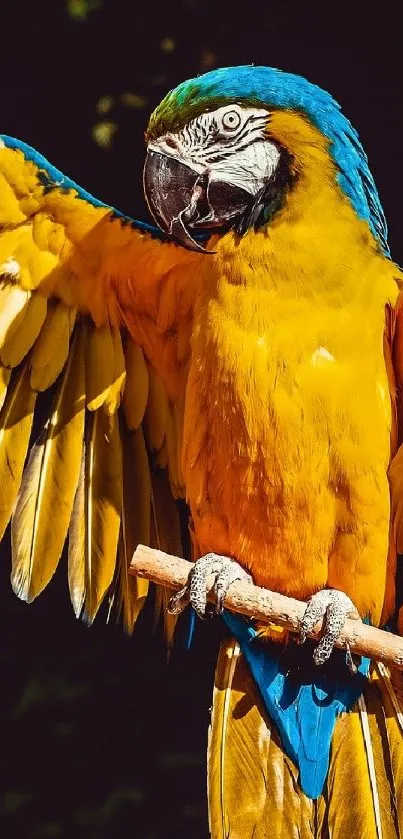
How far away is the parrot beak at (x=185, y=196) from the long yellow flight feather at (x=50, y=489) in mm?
420

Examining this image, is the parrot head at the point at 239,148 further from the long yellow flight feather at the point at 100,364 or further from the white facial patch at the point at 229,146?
the long yellow flight feather at the point at 100,364

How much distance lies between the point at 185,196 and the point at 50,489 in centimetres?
66

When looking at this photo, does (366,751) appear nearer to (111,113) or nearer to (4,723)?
(4,723)

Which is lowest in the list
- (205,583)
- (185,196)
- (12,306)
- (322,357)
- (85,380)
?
(205,583)

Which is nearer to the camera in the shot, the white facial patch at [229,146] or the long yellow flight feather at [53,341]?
the white facial patch at [229,146]

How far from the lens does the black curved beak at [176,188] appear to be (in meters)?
1.92

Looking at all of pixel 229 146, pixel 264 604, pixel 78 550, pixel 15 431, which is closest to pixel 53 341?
pixel 15 431

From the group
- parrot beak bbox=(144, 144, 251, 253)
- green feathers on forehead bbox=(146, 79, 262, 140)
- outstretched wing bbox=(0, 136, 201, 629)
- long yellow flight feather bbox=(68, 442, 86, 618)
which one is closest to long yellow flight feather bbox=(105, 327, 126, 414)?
outstretched wing bbox=(0, 136, 201, 629)

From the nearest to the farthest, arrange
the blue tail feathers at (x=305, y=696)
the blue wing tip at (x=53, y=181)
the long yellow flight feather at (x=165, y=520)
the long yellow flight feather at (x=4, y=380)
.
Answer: the blue tail feathers at (x=305, y=696) → the blue wing tip at (x=53, y=181) → the long yellow flight feather at (x=4, y=380) → the long yellow flight feather at (x=165, y=520)

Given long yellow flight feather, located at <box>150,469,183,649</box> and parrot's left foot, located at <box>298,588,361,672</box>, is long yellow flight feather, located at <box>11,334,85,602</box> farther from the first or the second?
parrot's left foot, located at <box>298,588,361,672</box>

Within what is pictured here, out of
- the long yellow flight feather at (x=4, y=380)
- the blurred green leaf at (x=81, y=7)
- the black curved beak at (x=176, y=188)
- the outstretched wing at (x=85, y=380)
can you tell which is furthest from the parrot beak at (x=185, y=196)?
the blurred green leaf at (x=81, y=7)

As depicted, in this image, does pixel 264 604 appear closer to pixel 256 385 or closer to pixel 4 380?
pixel 256 385

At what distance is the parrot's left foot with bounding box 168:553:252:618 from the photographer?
6.25ft

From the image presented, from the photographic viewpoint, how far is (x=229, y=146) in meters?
1.91
